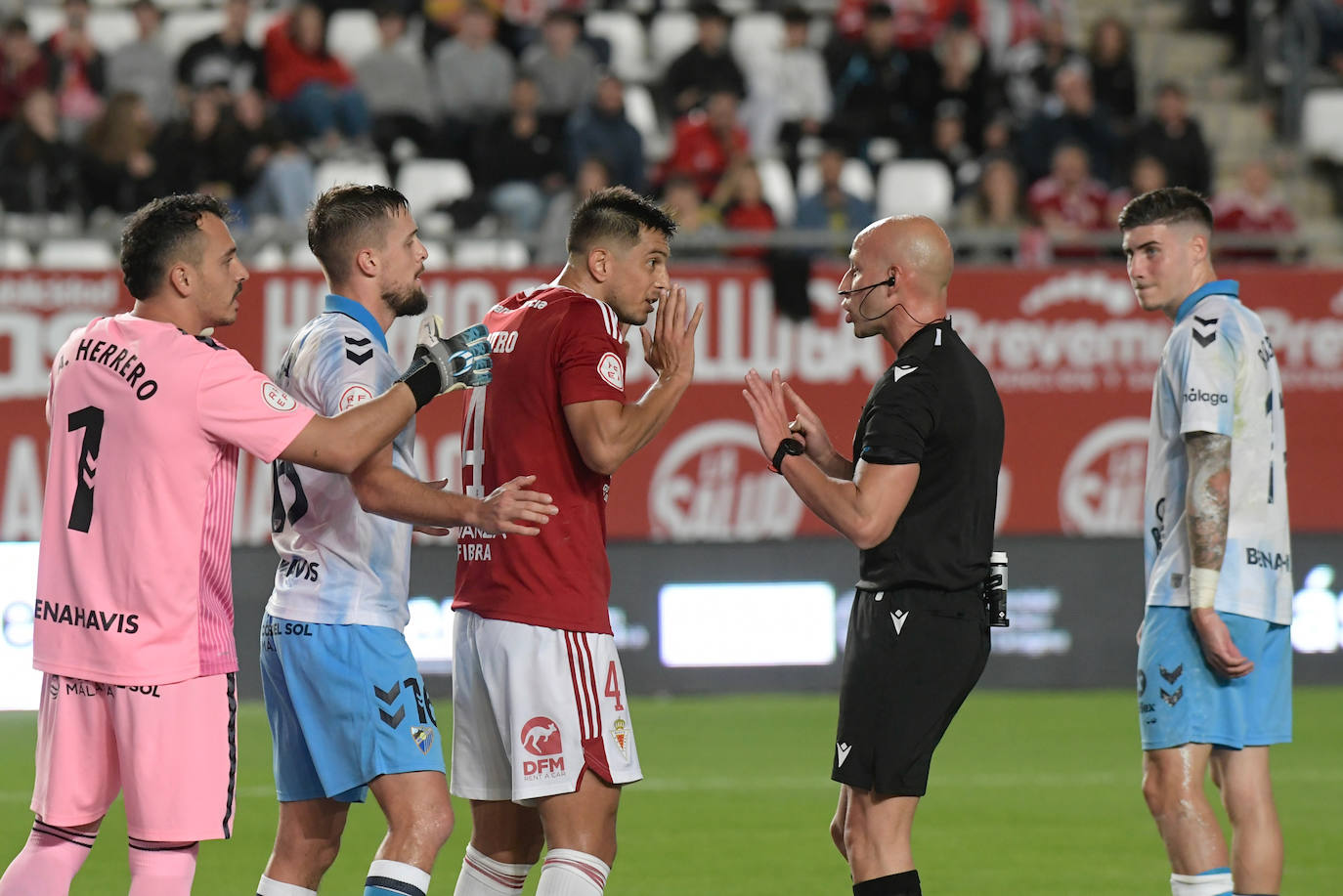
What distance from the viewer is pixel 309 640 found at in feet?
16.6

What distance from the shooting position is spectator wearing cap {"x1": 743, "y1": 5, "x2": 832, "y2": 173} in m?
16.4

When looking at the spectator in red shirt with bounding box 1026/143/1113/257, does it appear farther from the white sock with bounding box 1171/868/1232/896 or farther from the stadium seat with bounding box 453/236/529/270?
the white sock with bounding box 1171/868/1232/896

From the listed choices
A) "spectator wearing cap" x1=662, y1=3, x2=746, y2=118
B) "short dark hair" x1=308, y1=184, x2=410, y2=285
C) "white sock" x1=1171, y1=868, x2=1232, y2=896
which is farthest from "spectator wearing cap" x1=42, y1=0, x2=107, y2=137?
"white sock" x1=1171, y1=868, x2=1232, y2=896

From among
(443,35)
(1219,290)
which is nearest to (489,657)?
(1219,290)

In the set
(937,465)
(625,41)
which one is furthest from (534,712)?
(625,41)

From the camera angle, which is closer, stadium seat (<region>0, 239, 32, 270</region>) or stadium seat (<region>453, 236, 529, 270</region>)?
stadium seat (<region>0, 239, 32, 270</region>)

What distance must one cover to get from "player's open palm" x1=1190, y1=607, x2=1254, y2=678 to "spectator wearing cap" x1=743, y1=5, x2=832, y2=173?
37.3ft

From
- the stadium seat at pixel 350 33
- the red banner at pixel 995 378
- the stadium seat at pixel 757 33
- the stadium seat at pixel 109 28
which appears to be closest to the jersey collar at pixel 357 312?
the red banner at pixel 995 378

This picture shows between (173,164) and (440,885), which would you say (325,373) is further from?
(173,164)

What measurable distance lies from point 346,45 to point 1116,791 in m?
11.5

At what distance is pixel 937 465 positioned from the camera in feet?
16.6

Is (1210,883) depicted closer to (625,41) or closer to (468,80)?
(468,80)

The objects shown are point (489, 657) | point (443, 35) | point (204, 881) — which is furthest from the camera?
point (443, 35)

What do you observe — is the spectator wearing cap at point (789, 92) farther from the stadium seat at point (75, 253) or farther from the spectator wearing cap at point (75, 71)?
the stadium seat at point (75, 253)
